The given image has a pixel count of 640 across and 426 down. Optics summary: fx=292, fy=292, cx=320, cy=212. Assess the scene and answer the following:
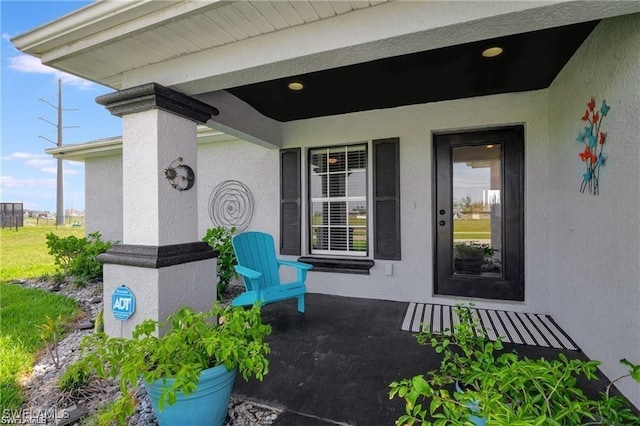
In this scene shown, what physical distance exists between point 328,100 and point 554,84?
2289 mm

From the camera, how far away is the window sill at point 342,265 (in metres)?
3.66

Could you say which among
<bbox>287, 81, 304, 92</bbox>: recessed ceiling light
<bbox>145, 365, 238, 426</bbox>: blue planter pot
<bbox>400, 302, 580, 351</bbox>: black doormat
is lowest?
<bbox>400, 302, 580, 351</bbox>: black doormat

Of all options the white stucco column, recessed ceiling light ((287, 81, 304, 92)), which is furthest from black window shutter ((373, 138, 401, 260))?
the white stucco column

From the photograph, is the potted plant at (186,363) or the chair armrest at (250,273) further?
the chair armrest at (250,273)

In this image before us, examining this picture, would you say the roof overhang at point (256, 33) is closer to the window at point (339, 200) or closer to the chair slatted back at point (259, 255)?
the chair slatted back at point (259, 255)

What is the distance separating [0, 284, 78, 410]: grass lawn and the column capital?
6.55ft

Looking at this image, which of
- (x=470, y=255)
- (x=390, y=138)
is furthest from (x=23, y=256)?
(x=470, y=255)

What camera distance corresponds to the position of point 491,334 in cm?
266

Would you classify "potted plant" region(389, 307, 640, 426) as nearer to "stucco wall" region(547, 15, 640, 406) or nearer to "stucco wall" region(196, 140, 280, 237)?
"stucco wall" region(547, 15, 640, 406)

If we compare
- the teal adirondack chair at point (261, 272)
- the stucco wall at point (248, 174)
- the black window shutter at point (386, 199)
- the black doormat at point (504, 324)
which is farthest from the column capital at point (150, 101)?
the black doormat at point (504, 324)

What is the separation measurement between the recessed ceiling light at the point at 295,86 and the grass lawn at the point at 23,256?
5.44 metres

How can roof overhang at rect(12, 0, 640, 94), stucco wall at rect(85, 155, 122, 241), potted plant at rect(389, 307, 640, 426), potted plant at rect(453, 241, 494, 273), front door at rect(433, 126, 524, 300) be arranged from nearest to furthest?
potted plant at rect(389, 307, 640, 426) → roof overhang at rect(12, 0, 640, 94) → front door at rect(433, 126, 524, 300) → potted plant at rect(453, 241, 494, 273) → stucco wall at rect(85, 155, 122, 241)

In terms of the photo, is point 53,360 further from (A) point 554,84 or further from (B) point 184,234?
(A) point 554,84

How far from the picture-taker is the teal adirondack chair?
2803 millimetres
